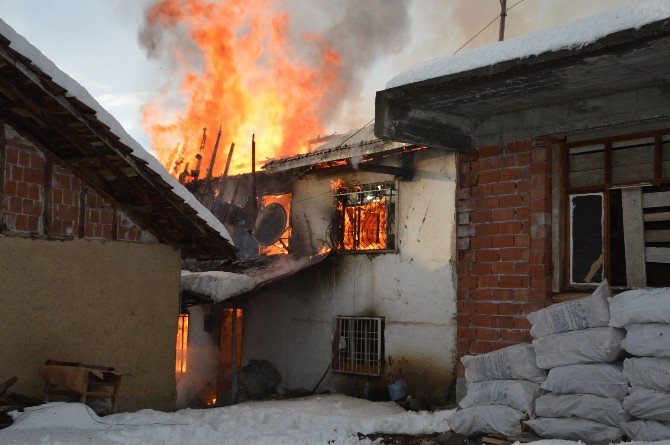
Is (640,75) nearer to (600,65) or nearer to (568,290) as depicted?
(600,65)

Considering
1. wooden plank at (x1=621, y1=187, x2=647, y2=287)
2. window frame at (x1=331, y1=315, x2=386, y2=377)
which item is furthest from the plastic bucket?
wooden plank at (x1=621, y1=187, x2=647, y2=287)

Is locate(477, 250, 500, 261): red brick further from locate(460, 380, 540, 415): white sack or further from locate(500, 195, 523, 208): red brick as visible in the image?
locate(460, 380, 540, 415): white sack

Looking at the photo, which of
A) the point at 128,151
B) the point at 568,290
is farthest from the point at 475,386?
the point at 128,151

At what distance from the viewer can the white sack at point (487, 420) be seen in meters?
6.13

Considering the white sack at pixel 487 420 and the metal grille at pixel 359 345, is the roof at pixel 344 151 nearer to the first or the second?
the metal grille at pixel 359 345

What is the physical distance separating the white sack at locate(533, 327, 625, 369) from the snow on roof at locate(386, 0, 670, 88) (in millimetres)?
2342

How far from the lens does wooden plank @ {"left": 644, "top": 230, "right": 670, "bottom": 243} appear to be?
5887 mm

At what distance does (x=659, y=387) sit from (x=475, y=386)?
186 centimetres

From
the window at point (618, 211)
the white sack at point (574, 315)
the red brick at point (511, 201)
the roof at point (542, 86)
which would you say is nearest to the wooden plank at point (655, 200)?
the window at point (618, 211)

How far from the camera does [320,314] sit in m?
16.8

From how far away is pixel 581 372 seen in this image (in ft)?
18.6

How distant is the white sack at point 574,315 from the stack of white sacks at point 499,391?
314mm

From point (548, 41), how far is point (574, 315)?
2.30 m

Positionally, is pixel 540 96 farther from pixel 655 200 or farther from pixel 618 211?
pixel 655 200
